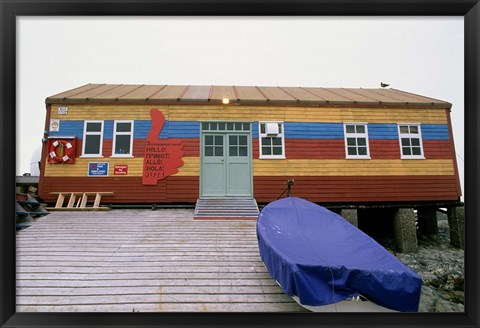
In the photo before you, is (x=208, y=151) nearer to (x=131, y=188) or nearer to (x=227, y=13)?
(x=131, y=188)

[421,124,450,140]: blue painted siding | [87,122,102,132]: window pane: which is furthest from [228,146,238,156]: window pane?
[421,124,450,140]: blue painted siding

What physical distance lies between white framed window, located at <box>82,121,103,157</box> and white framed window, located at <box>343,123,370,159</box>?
841 cm

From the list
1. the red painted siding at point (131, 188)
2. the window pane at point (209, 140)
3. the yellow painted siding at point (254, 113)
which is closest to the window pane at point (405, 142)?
the yellow painted siding at point (254, 113)

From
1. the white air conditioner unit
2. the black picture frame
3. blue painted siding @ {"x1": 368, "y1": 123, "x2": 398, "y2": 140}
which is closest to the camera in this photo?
the black picture frame

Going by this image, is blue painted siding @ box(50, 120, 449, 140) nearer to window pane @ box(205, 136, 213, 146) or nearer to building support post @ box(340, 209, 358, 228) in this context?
window pane @ box(205, 136, 213, 146)

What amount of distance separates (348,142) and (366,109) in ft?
4.65

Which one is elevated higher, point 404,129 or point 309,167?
point 404,129

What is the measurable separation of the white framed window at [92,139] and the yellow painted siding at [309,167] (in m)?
0.26

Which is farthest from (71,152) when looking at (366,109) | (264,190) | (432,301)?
(432,301)

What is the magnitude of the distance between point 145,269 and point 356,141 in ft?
26.0

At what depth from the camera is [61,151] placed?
8.64m

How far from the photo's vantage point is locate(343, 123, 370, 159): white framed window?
920cm

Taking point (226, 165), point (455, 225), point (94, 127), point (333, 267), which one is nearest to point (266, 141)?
point (226, 165)

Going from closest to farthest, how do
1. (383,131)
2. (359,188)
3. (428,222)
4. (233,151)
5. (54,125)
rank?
(54,125) → (359,188) → (233,151) → (383,131) → (428,222)
